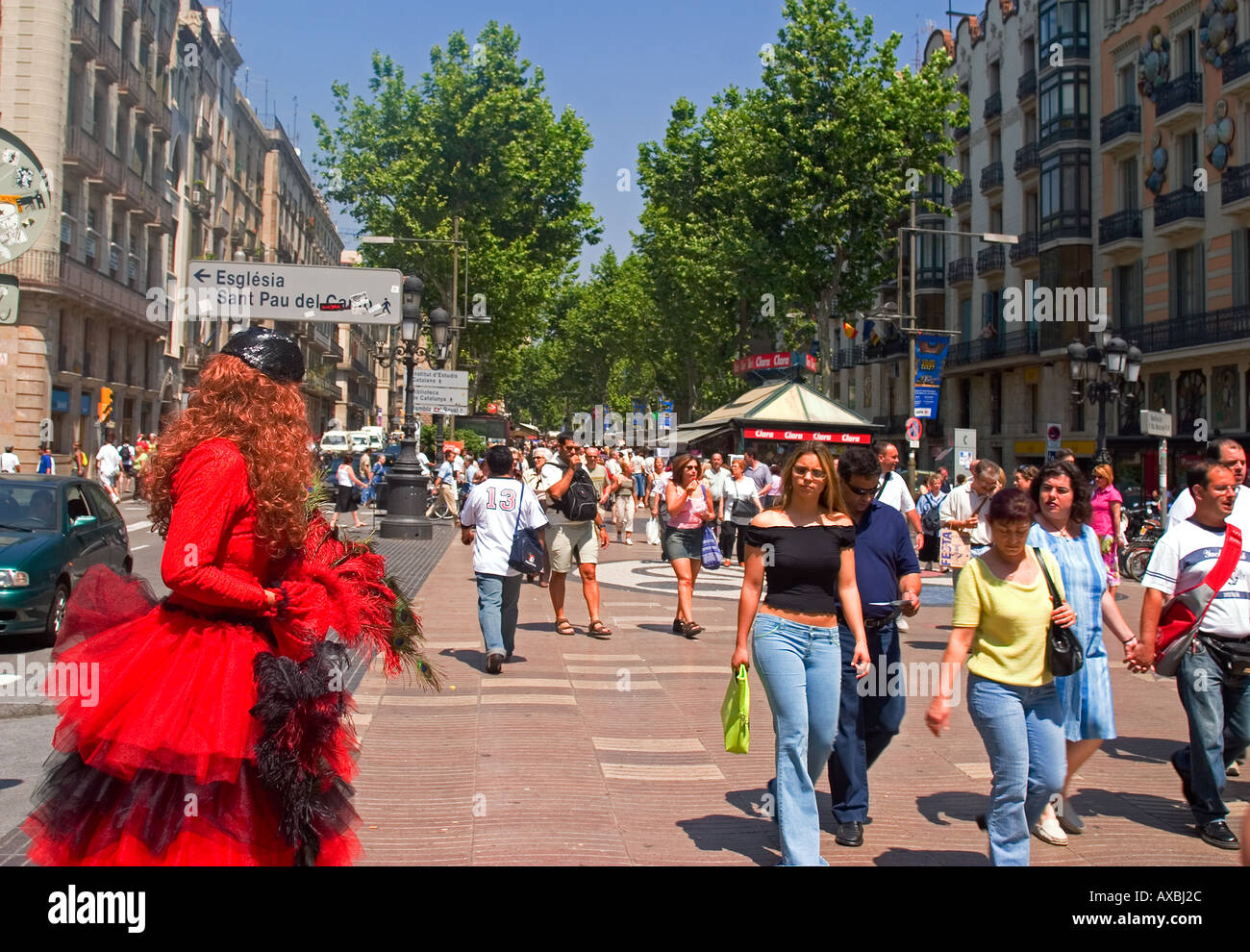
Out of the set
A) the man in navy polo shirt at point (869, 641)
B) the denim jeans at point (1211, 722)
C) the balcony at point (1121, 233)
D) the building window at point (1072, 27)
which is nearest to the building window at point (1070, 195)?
the balcony at point (1121, 233)

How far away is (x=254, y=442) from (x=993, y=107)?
148ft

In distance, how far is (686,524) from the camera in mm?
11117

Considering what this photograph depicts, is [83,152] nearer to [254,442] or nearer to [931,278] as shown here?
[931,278]

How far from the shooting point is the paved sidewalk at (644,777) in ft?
16.1

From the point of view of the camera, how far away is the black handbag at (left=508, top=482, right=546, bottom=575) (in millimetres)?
8844

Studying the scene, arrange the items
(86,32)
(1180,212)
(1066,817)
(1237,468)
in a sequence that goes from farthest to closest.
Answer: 1. (86,32)
2. (1180,212)
3. (1237,468)
4. (1066,817)

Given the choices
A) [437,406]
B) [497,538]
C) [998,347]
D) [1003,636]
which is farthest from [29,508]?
[998,347]

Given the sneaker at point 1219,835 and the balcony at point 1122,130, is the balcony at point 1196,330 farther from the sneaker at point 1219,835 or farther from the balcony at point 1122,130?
the sneaker at point 1219,835
